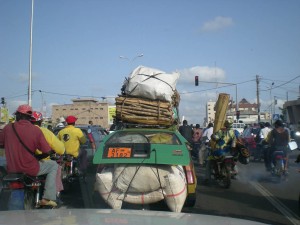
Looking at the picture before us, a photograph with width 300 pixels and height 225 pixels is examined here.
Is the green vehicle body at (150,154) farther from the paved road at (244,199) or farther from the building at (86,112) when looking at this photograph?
the building at (86,112)

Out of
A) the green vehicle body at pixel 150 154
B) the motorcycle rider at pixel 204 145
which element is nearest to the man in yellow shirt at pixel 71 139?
the green vehicle body at pixel 150 154

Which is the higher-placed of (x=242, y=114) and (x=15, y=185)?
(x=242, y=114)

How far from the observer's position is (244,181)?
39.3ft

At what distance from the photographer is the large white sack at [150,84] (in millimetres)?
9820

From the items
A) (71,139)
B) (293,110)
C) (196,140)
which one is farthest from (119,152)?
(293,110)

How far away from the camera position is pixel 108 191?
646 centimetres

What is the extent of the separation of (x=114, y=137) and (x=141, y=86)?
8.63 feet

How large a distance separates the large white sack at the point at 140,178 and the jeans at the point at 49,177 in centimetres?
105

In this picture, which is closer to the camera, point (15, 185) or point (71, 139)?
point (15, 185)

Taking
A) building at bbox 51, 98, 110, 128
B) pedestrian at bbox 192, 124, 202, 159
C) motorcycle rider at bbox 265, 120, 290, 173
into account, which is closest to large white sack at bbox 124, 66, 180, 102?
motorcycle rider at bbox 265, 120, 290, 173

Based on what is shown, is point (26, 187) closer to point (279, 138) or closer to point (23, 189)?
point (23, 189)

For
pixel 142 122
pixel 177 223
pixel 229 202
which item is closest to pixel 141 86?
pixel 142 122

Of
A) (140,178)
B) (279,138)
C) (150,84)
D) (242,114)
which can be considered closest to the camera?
(140,178)

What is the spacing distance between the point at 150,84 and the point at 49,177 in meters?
4.57
